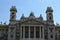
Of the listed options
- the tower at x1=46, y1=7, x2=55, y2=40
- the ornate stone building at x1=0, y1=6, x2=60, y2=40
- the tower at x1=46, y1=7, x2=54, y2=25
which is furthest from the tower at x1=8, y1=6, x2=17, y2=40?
the tower at x1=46, y1=7, x2=54, y2=25

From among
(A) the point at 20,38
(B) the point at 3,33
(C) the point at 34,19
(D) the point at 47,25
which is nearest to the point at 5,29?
(B) the point at 3,33

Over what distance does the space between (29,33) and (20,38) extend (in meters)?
3.49

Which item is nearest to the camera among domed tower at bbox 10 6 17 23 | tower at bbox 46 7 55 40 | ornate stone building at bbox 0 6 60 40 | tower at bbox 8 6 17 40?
ornate stone building at bbox 0 6 60 40

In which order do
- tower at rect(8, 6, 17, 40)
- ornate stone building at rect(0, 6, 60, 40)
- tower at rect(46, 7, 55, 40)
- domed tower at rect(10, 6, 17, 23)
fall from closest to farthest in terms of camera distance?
ornate stone building at rect(0, 6, 60, 40), tower at rect(8, 6, 17, 40), tower at rect(46, 7, 55, 40), domed tower at rect(10, 6, 17, 23)

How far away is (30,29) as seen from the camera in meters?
48.1

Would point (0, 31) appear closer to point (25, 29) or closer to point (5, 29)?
point (5, 29)

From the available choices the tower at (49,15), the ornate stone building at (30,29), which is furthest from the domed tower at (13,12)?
the tower at (49,15)

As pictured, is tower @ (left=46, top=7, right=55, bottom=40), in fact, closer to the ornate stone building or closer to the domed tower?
the ornate stone building

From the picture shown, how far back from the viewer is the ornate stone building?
4741 centimetres

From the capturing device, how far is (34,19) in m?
48.2

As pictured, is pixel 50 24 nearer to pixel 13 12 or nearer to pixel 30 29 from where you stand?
pixel 30 29

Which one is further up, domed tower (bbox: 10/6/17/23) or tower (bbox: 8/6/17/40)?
domed tower (bbox: 10/6/17/23)

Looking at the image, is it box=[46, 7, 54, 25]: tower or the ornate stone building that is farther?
box=[46, 7, 54, 25]: tower

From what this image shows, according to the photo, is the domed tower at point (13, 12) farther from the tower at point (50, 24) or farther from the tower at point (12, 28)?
the tower at point (50, 24)
